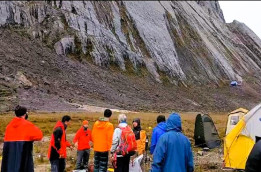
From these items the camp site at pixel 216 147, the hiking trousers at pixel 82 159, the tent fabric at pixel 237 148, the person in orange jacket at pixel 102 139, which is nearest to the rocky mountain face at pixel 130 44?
the camp site at pixel 216 147

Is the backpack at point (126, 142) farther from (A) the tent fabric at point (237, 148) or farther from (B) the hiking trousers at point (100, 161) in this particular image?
(A) the tent fabric at point (237, 148)

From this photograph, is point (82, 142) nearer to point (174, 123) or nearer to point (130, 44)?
point (174, 123)

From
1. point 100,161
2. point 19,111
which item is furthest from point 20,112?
point 100,161

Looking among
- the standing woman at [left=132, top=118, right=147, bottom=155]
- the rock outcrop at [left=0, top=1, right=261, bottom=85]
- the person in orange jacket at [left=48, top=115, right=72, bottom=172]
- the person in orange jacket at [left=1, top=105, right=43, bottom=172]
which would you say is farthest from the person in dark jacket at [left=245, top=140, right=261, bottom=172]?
the rock outcrop at [left=0, top=1, right=261, bottom=85]

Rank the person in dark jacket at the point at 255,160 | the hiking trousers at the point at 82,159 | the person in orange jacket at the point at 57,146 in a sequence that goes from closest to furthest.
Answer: the person in dark jacket at the point at 255,160 → the person in orange jacket at the point at 57,146 → the hiking trousers at the point at 82,159

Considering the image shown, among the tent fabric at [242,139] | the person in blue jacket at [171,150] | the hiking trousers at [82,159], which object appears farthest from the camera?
the tent fabric at [242,139]

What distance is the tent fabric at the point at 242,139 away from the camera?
12.9 meters

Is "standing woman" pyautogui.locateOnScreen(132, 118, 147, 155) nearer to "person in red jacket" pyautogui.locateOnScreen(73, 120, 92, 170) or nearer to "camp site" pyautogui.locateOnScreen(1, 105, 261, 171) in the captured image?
"camp site" pyautogui.locateOnScreen(1, 105, 261, 171)

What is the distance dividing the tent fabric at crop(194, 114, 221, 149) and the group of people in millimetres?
8540

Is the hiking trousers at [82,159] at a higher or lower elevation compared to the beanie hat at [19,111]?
lower

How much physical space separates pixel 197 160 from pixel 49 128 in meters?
12.6

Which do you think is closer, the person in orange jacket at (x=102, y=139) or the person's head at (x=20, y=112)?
the person's head at (x=20, y=112)

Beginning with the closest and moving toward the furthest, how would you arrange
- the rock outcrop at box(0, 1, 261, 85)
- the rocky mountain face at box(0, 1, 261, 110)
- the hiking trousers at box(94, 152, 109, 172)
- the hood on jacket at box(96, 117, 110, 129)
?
1. the hood on jacket at box(96, 117, 110, 129)
2. the hiking trousers at box(94, 152, 109, 172)
3. the rocky mountain face at box(0, 1, 261, 110)
4. the rock outcrop at box(0, 1, 261, 85)

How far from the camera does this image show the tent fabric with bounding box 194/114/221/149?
19.8 meters
